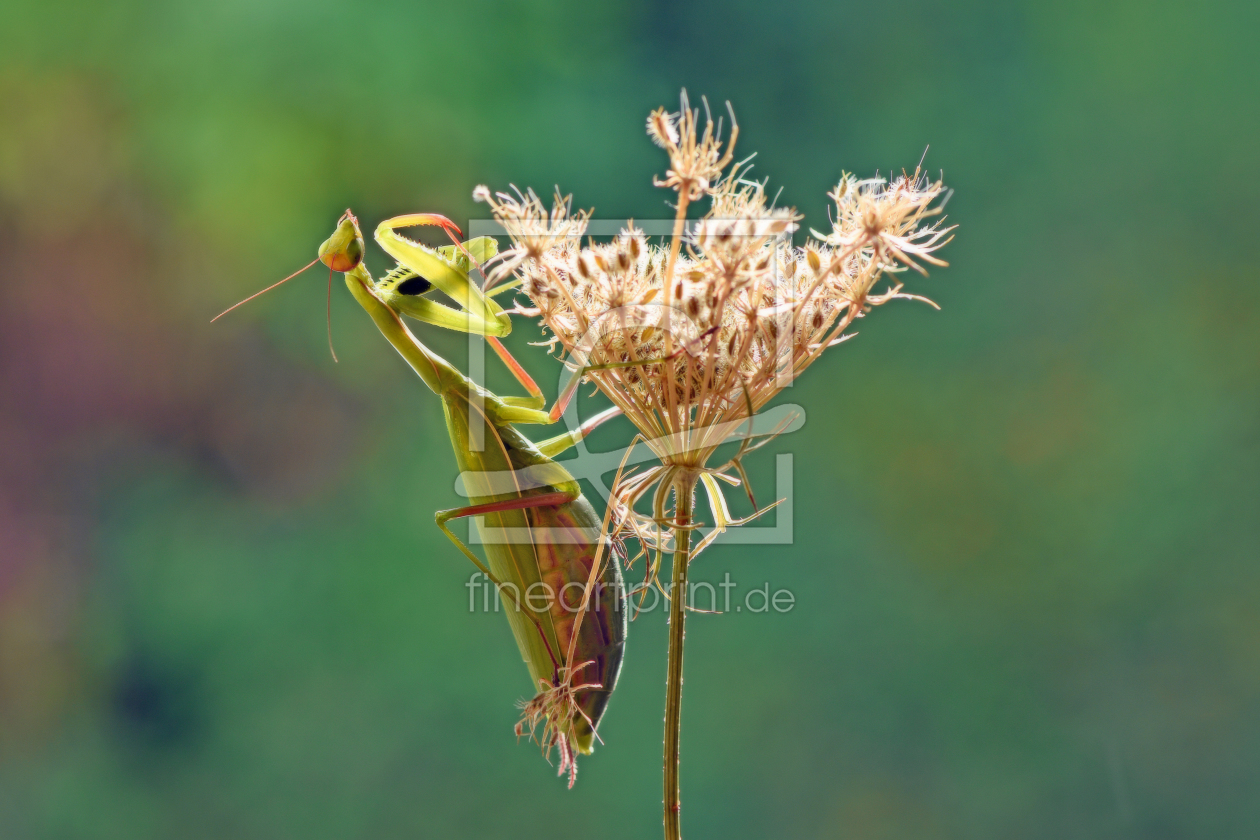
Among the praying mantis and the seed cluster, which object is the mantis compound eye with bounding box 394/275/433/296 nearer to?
the praying mantis

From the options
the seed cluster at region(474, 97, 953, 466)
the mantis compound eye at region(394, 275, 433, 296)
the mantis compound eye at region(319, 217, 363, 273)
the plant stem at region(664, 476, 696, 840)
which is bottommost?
the plant stem at region(664, 476, 696, 840)

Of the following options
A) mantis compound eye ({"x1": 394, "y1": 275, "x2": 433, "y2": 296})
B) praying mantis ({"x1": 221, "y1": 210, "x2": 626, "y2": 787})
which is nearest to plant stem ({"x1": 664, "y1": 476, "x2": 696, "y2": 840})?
praying mantis ({"x1": 221, "y1": 210, "x2": 626, "y2": 787})

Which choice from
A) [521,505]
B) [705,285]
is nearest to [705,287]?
[705,285]

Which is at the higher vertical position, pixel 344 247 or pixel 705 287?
pixel 344 247

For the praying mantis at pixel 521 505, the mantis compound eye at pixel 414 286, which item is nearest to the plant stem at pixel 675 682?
the praying mantis at pixel 521 505

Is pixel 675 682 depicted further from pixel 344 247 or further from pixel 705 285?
pixel 344 247

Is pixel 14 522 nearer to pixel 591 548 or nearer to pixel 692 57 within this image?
pixel 591 548

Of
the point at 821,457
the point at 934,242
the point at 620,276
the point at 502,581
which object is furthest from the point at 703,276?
the point at 821,457
